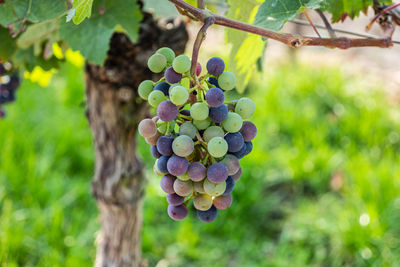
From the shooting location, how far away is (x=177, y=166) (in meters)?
0.51

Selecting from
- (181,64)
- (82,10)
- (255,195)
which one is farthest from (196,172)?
(255,195)

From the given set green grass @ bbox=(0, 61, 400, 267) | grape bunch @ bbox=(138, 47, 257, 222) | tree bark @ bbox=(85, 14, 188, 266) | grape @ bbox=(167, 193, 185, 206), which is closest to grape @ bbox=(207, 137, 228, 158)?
grape bunch @ bbox=(138, 47, 257, 222)

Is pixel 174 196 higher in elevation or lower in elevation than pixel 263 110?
higher

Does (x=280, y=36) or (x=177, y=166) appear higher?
(x=280, y=36)

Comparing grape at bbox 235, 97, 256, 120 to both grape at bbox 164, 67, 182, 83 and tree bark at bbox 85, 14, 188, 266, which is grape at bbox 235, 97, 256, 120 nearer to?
grape at bbox 164, 67, 182, 83

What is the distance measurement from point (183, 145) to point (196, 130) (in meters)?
0.04

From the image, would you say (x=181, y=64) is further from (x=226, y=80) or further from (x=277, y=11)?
(x=277, y=11)

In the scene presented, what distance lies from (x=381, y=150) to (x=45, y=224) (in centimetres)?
247

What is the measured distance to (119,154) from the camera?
1236mm

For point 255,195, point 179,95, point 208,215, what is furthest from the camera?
point 255,195

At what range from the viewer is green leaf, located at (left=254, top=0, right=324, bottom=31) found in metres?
0.58

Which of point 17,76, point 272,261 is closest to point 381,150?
point 272,261

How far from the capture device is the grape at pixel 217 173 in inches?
20.0

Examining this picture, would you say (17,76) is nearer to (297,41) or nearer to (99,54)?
(99,54)
